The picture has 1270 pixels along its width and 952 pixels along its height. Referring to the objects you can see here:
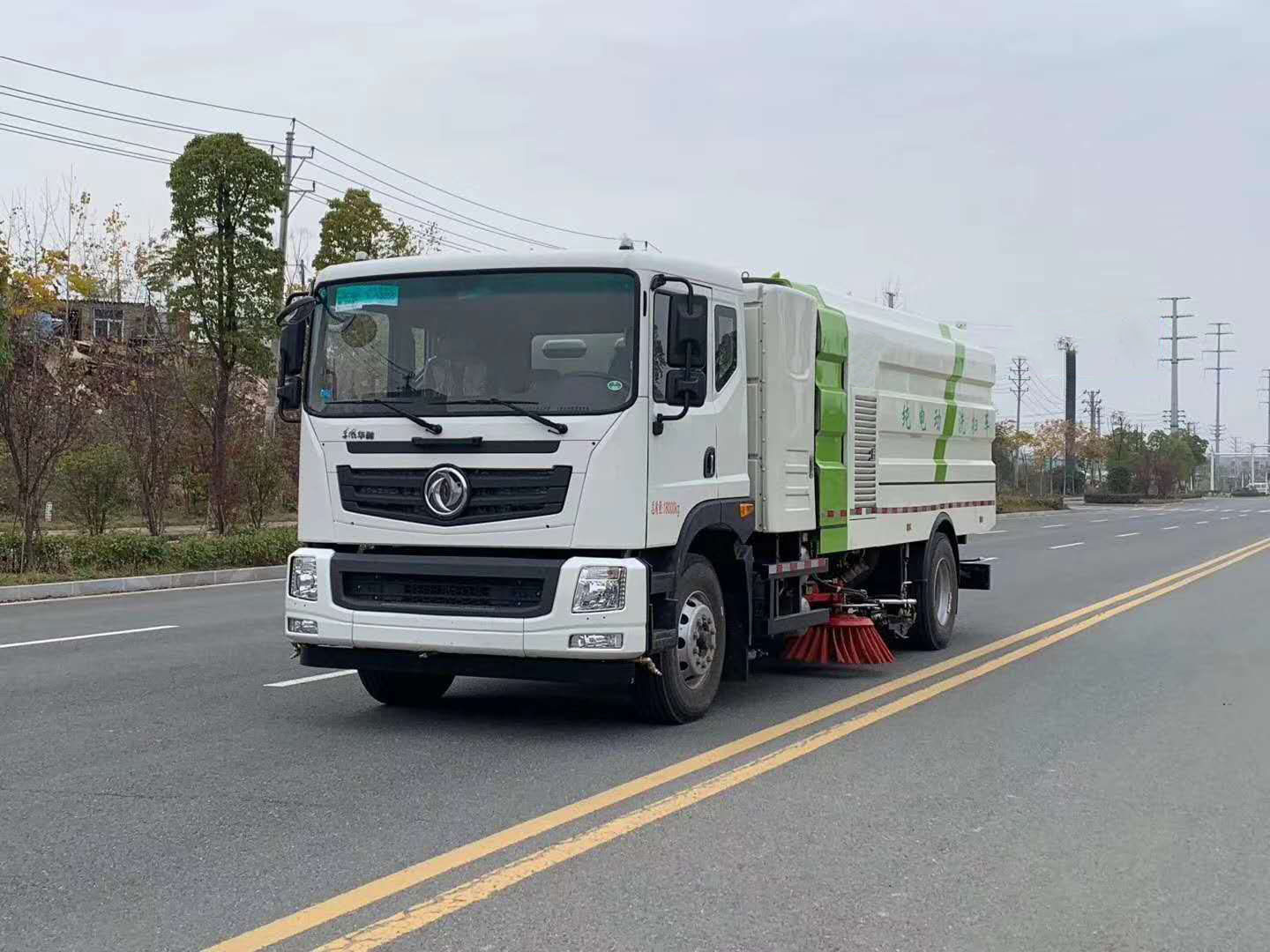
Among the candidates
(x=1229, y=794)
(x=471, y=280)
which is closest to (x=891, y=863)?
(x=1229, y=794)

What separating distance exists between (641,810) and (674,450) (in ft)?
7.47

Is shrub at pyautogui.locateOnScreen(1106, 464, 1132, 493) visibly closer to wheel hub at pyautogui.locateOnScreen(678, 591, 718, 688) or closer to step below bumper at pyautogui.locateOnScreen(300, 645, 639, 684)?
wheel hub at pyautogui.locateOnScreen(678, 591, 718, 688)

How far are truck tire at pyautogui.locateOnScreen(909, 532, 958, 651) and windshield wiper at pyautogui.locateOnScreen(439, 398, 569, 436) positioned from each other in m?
5.30

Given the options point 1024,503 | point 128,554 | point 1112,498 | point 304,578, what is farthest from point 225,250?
point 1112,498

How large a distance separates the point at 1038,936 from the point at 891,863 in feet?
2.71

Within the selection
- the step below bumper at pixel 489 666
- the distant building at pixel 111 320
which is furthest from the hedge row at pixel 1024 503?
the step below bumper at pixel 489 666

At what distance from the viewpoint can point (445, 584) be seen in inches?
A: 295

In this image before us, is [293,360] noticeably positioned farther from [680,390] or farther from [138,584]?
[138,584]

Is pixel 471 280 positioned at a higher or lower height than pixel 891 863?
higher

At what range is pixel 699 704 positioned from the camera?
8.05 meters

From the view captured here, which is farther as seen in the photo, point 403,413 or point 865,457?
point 865,457

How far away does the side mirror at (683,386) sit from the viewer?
7441mm

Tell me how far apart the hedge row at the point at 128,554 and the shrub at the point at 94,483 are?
102 inches

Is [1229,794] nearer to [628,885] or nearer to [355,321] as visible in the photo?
[628,885]
